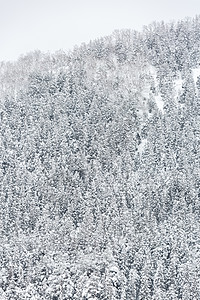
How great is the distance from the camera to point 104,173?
11475 cm

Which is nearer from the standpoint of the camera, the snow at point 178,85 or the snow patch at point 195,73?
the snow at point 178,85

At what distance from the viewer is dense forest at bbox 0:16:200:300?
72562mm

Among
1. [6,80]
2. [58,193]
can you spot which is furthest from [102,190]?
[6,80]

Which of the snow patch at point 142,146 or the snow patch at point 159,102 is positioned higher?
the snow patch at point 159,102

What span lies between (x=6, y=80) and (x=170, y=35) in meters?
65.9

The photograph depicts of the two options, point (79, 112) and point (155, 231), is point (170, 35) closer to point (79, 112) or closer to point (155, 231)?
point (79, 112)

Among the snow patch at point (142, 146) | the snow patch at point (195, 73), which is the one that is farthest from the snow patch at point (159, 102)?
the snow patch at point (142, 146)

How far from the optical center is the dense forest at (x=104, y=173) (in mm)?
72562

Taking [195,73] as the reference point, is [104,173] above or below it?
below

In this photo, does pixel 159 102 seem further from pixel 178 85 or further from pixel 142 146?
pixel 142 146

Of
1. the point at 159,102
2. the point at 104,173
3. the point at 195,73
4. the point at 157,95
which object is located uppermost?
the point at 195,73

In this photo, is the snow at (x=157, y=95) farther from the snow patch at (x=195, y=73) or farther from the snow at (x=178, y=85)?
the snow patch at (x=195, y=73)

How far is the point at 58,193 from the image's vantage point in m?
105

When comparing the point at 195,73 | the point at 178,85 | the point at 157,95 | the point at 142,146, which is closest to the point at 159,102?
the point at 157,95
